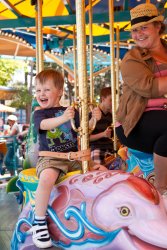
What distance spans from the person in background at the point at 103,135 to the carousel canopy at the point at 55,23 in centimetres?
108

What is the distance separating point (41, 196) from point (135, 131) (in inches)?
23.3

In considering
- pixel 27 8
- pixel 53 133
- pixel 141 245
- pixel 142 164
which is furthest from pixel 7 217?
pixel 27 8

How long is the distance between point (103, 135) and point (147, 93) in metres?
1.95

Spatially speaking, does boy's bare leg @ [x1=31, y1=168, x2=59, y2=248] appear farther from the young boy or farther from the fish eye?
the fish eye

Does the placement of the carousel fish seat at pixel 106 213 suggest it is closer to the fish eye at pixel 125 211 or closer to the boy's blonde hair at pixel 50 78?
the fish eye at pixel 125 211

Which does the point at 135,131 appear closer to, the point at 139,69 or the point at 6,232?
the point at 139,69

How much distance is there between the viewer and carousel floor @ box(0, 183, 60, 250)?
296cm

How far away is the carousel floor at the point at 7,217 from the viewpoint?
2.96m

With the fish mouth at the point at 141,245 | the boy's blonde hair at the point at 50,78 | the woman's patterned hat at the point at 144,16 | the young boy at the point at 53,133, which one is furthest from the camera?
the woman's patterned hat at the point at 144,16

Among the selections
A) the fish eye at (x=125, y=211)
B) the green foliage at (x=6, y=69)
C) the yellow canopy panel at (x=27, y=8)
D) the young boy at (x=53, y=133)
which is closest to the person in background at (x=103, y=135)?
the yellow canopy panel at (x=27, y=8)

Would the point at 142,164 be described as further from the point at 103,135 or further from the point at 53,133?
the point at 103,135

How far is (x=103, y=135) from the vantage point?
3789 mm

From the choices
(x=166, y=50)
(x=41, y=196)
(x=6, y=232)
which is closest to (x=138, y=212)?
(x=41, y=196)

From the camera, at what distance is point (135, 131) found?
6.52 ft
